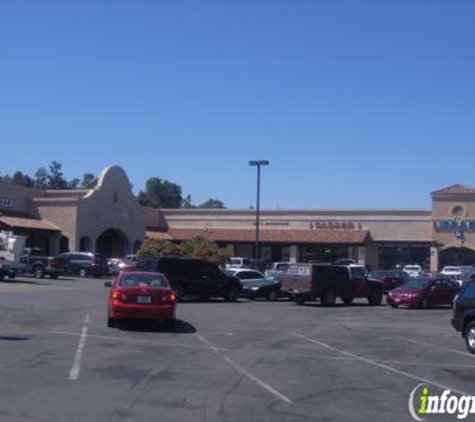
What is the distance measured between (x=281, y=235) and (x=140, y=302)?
51076 millimetres

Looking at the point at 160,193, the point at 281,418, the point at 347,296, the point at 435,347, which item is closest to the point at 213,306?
the point at 347,296

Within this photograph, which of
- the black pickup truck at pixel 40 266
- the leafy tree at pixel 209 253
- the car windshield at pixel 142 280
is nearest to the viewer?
the car windshield at pixel 142 280

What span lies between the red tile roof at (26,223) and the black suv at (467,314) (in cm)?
3965

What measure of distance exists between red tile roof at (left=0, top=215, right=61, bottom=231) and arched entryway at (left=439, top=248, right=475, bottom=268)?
32.4 meters

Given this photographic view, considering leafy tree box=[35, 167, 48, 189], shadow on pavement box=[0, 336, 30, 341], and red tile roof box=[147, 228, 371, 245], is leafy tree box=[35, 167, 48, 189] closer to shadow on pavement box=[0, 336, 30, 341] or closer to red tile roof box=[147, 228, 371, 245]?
red tile roof box=[147, 228, 371, 245]

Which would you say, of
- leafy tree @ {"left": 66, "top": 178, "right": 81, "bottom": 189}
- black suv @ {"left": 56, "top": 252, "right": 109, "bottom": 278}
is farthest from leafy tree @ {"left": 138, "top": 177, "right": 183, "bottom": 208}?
black suv @ {"left": 56, "top": 252, "right": 109, "bottom": 278}

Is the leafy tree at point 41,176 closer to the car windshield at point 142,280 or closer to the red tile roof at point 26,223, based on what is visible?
the red tile roof at point 26,223

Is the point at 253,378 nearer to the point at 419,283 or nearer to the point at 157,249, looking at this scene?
the point at 419,283

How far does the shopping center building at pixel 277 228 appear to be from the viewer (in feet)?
196

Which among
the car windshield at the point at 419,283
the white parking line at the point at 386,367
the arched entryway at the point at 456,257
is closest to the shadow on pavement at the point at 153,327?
the white parking line at the point at 386,367

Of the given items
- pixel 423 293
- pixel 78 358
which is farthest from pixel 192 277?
pixel 78 358

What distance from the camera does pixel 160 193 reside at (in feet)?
490

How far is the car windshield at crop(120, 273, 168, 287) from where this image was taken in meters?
20.0

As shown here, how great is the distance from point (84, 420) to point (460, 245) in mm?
61270
